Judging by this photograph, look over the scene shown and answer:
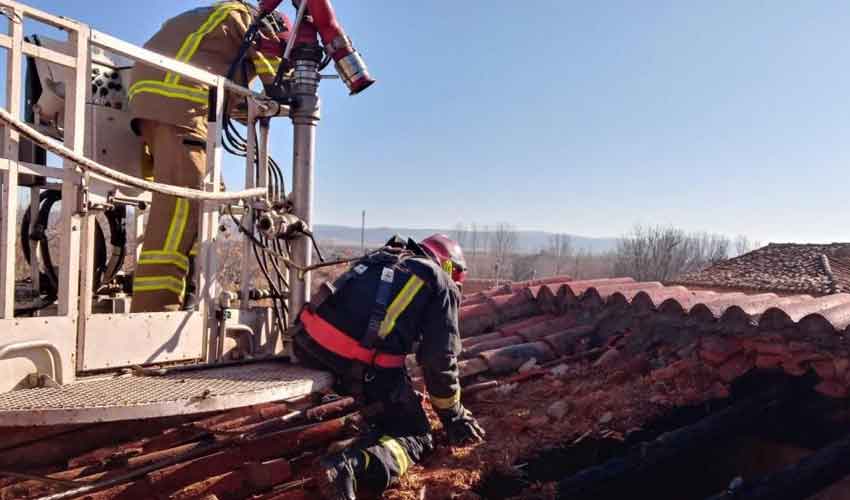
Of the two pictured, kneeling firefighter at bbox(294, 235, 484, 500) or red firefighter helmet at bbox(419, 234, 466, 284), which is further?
red firefighter helmet at bbox(419, 234, 466, 284)

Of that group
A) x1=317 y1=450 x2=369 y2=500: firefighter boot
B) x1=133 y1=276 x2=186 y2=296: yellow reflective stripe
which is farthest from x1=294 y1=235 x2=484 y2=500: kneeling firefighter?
x1=133 y1=276 x2=186 y2=296: yellow reflective stripe

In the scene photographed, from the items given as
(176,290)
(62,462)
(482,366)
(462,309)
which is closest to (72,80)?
(176,290)

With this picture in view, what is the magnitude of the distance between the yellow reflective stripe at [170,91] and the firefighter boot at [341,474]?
2495mm

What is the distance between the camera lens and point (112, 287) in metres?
5.34

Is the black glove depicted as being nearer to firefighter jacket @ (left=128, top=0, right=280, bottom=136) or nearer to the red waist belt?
the red waist belt

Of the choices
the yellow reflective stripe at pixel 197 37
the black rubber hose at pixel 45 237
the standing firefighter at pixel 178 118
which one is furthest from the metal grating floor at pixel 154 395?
the yellow reflective stripe at pixel 197 37

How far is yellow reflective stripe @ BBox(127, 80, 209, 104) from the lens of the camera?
4383mm

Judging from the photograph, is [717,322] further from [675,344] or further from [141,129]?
[141,129]

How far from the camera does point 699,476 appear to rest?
4.46 meters

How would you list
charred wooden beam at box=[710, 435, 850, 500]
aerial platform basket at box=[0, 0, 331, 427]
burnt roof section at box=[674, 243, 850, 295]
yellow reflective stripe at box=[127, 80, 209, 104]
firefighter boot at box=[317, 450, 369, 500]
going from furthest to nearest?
burnt roof section at box=[674, 243, 850, 295] → yellow reflective stripe at box=[127, 80, 209, 104] → charred wooden beam at box=[710, 435, 850, 500] → firefighter boot at box=[317, 450, 369, 500] → aerial platform basket at box=[0, 0, 331, 427]

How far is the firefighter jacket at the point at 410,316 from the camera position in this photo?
394 cm

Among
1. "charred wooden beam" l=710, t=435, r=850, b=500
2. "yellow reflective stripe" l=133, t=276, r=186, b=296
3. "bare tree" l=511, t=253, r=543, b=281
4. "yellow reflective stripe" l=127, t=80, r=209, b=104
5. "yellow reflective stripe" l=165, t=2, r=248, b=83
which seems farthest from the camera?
"bare tree" l=511, t=253, r=543, b=281

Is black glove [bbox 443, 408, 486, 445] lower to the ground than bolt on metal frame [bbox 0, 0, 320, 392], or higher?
lower

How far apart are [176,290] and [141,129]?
1.13 metres
